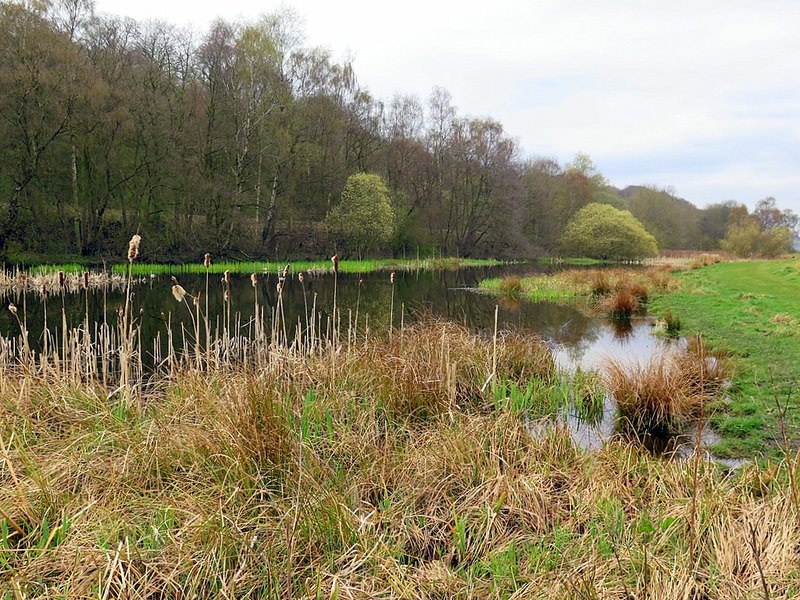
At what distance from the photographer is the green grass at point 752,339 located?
5.31 m

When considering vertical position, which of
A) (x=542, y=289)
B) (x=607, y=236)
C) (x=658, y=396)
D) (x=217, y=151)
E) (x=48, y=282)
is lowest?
(x=658, y=396)

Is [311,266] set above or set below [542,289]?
above

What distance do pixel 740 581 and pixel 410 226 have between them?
4114cm

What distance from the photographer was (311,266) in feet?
96.5

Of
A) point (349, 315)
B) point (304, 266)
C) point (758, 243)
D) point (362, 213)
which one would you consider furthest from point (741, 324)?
point (758, 243)

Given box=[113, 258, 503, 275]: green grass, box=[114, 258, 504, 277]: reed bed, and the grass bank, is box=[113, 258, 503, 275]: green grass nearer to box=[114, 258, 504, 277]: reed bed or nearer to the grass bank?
box=[114, 258, 504, 277]: reed bed

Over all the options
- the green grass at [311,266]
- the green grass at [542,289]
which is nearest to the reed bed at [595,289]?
the green grass at [542,289]

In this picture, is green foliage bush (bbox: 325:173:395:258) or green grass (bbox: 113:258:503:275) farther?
green foliage bush (bbox: 325:173:395:258)

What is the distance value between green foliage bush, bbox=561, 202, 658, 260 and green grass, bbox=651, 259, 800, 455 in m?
27.6

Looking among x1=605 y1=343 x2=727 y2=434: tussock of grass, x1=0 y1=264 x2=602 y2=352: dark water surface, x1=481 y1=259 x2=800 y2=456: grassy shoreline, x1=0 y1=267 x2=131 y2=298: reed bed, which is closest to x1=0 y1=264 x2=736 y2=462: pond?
x1=0 y1=264 x2=602 y2=352: dark water surface

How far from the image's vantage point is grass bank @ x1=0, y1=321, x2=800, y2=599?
235cm

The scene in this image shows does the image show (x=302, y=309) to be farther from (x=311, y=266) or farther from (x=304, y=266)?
(x=311, y=266)

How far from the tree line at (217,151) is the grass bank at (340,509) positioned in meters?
→ 23.2

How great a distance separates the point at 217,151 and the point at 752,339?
2848 centimetres
